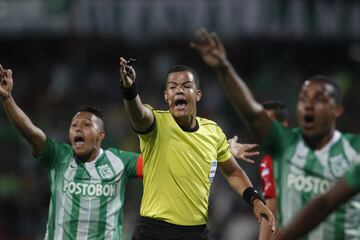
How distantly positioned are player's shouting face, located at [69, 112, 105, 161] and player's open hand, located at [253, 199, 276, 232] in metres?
1.42

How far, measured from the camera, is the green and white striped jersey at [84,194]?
6676mm

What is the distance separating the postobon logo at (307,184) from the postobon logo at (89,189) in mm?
2095

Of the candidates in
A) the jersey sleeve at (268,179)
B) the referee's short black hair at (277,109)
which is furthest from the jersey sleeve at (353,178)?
the referee's short black hair at (277,109)

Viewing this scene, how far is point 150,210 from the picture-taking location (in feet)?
20.6

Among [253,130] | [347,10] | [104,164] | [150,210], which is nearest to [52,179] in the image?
[104,164]

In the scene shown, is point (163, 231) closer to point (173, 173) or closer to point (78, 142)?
point (173, 173)

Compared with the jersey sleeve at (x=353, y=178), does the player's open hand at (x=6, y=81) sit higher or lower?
higher

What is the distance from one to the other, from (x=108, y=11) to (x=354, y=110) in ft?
15.4

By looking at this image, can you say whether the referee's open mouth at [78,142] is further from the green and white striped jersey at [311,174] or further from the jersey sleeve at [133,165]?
the green and white striped jersey at [311,174]

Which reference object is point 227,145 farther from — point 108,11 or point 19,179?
point 108,11

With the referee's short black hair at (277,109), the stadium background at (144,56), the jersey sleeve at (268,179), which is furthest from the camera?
the stadium background at (144,56)

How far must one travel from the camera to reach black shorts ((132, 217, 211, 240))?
6195 mm

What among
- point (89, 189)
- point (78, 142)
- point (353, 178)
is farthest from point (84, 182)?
point (353, 178)

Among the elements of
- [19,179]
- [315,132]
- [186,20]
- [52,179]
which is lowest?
[19,179]
